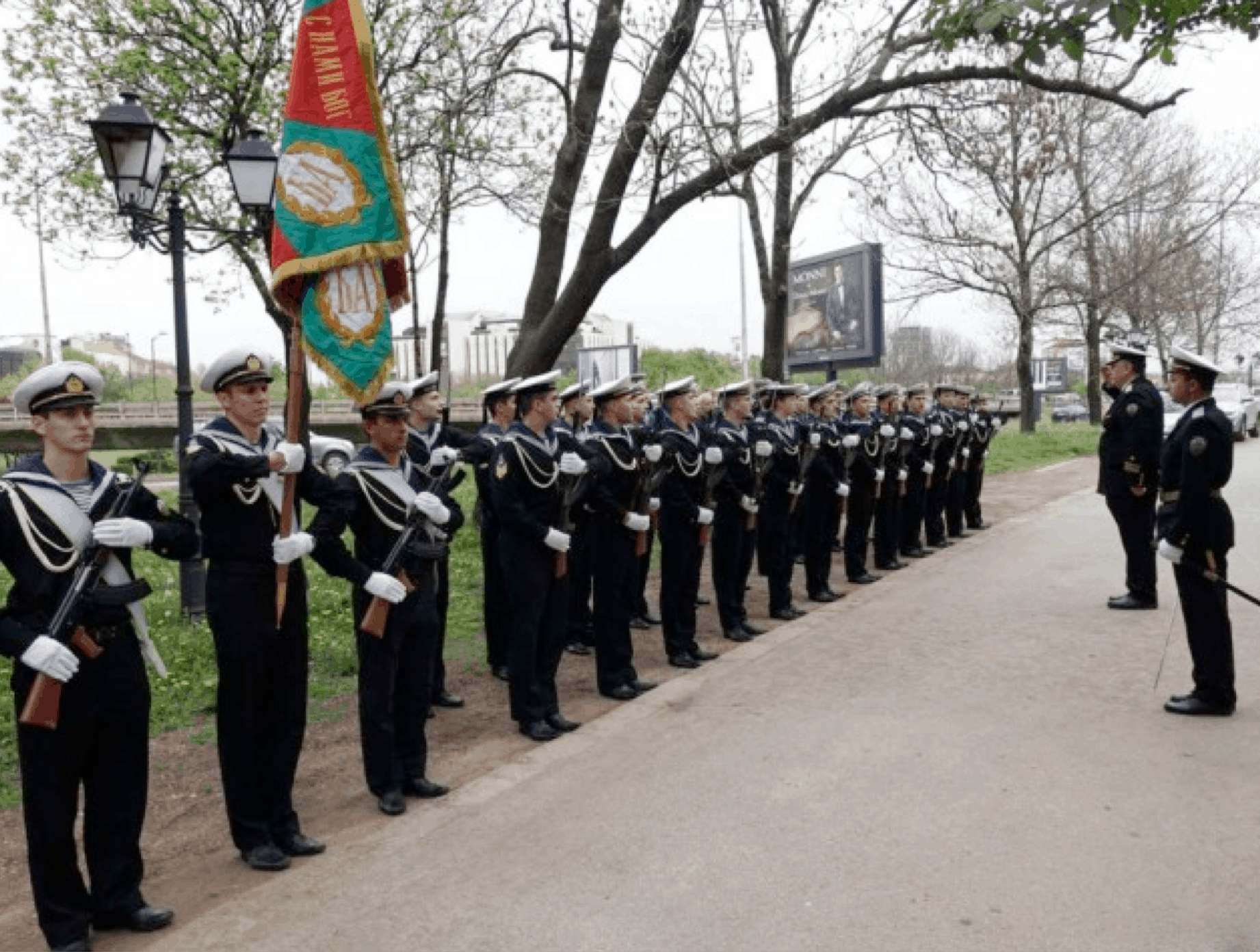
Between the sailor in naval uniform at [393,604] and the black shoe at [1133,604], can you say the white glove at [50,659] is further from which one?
the black shoe at [1133,604]

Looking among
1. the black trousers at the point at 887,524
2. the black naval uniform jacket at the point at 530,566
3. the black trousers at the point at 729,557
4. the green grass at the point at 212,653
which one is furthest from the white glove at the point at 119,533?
the black trousers at the point at 887,524

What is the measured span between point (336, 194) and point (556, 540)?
233 centimetres

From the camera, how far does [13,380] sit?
57844 millimetres

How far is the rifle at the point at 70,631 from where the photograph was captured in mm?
3855

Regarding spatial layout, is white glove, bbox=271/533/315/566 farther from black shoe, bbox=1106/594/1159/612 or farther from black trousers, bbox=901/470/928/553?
black trousers, bbox=901/470/928/553

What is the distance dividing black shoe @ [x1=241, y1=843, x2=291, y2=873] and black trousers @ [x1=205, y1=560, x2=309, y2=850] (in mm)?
38

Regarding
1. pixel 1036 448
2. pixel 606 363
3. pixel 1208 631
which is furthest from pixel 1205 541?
pixel 1036 448

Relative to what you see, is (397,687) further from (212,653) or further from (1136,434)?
(1136,434)

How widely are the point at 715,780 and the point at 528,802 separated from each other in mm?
901

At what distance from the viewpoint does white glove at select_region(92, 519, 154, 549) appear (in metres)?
3.94

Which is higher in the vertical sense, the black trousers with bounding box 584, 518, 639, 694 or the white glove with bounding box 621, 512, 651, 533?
the white glove with bounding box 621, 512, 651, 533

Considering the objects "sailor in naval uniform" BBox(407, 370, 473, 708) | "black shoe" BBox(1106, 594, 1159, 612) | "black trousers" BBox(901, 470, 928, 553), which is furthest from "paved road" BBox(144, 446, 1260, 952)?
"black trousers" BBox(901, 470, 928, 553)

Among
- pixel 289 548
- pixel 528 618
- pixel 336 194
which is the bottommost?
pixel 528 618

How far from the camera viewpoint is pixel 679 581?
8211 millimetres
